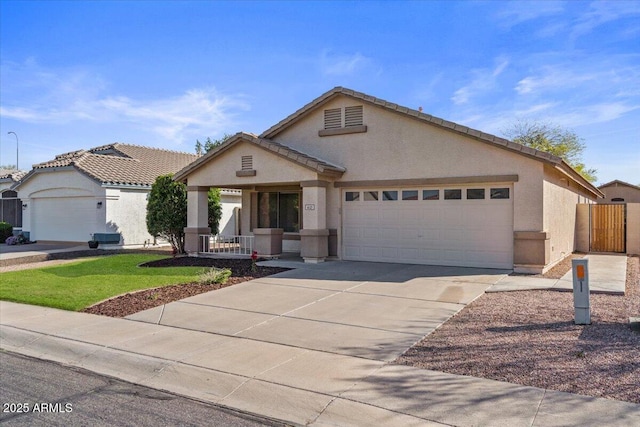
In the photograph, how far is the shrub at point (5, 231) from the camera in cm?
2727

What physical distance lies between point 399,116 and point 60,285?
419 inches

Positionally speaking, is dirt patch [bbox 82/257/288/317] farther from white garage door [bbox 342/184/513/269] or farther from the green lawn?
white garage door [bbox 342/184/513/269]

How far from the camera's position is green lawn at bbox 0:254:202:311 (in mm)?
10742

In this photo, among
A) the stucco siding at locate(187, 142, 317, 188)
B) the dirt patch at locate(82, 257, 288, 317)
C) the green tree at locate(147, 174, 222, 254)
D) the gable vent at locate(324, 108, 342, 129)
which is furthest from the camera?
the green tree at locate(147, 174, 222, 254)

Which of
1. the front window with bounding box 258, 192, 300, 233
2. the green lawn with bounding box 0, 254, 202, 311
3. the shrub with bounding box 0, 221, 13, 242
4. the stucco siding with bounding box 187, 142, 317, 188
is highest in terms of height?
the stucco siding with bounding box 187, 142, 317, 188

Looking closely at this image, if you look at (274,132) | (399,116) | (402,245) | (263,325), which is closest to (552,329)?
(263,325)

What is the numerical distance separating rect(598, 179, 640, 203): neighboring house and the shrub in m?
45.7

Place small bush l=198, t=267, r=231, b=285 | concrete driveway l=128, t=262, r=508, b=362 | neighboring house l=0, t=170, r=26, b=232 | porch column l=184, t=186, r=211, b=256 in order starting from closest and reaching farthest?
1. concrete driveway l=128, t=262, r=508, b=362
2. small bush l=198, t=267, r=231, b=285
3. porch column l=184, t=186, r=211, b=256
4. neighboring house l=0, t=170, r=26, b=232

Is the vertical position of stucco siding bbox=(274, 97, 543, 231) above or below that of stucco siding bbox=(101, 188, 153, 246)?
above

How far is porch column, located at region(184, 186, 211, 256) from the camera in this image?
→ 731 inches

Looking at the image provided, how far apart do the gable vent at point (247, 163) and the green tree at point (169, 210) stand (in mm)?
4059

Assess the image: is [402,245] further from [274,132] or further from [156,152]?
[156,152]

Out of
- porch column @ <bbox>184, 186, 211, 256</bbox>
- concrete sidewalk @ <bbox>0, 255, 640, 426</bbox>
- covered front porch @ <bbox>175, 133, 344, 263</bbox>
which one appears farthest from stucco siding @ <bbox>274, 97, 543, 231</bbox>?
porch column @ <bbox>184, 186, 211, 256</bbox>

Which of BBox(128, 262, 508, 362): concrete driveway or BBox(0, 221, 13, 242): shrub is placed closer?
BBox(128, 262, 508, 362): concrete driveway
